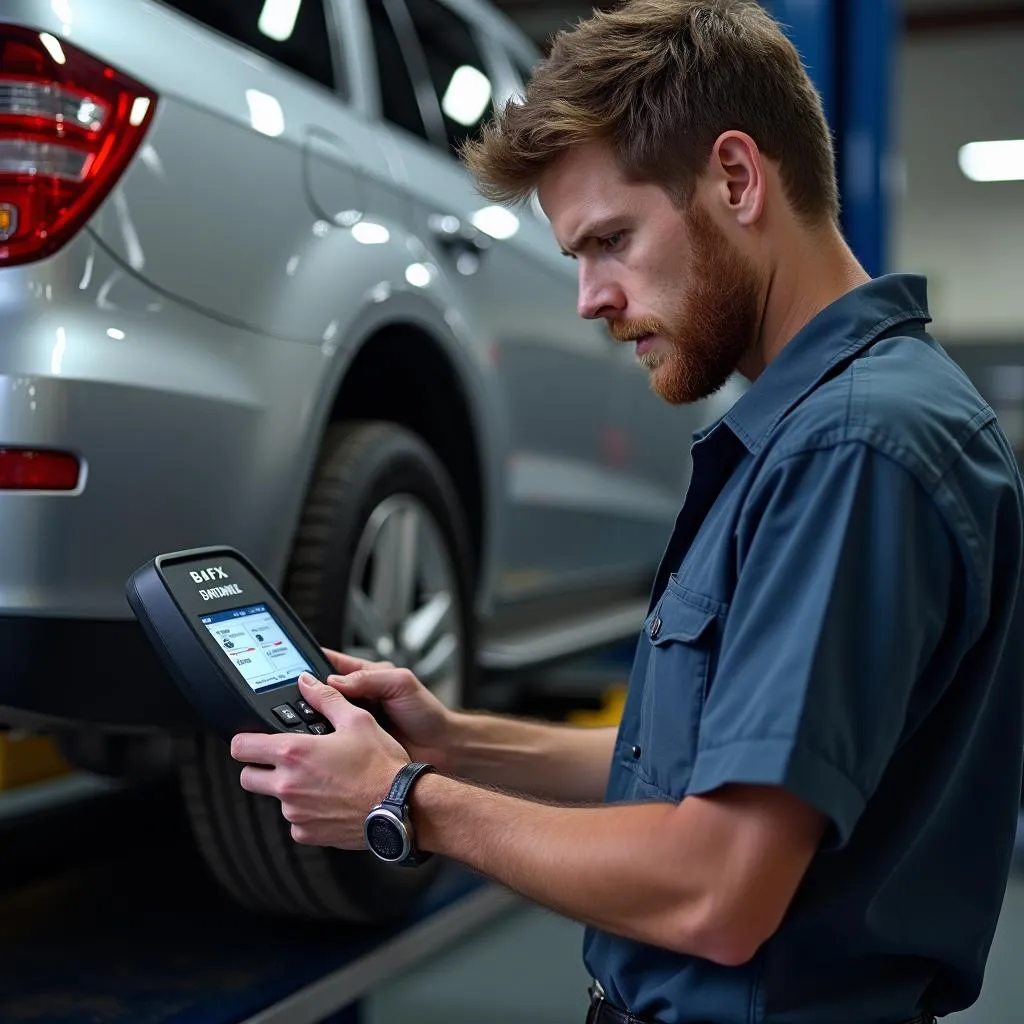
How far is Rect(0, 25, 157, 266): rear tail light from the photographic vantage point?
50.7 inches

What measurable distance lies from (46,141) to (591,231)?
57cm

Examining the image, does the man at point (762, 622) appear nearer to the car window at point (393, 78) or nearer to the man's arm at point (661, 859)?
the man's arm at point (661, 859)

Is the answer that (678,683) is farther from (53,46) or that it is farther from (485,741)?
(53,46)

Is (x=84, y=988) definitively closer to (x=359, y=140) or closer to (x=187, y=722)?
(x=187, y=722)

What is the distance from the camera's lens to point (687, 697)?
1.01 m

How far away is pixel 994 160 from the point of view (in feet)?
33.6

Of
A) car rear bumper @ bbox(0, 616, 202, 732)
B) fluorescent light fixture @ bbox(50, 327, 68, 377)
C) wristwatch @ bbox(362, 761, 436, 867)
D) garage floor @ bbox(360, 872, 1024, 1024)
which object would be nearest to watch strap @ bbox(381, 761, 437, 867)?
wristwatch @ bbox(362, 761, 436, 867)

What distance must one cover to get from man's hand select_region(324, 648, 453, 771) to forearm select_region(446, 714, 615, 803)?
0.02 metres

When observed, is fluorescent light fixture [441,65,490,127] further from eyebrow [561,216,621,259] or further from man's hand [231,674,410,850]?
man's hand [231,674,410,850]

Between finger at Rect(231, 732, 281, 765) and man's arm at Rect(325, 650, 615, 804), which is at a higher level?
finger at Rect(231, 732, 281, 765)

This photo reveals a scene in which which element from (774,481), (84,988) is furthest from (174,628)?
(84,988)

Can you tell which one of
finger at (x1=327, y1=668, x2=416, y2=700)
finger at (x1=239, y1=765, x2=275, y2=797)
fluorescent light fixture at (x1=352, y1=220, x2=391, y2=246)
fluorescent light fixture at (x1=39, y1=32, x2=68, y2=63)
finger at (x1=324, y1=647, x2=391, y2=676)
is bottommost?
finger at (x1=239, y1=765, x2=275, y2=797)

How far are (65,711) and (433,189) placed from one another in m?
1.02

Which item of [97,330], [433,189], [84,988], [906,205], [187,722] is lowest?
[84,988]
